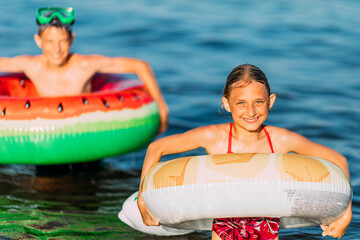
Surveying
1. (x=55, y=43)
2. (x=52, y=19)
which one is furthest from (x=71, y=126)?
(x=52, y=19)

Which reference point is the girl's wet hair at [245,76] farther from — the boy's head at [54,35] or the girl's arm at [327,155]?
the boy's head at [54,35]

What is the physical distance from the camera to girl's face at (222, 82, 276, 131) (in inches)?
148

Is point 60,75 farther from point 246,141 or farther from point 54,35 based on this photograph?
point 246,141

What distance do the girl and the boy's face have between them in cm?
212

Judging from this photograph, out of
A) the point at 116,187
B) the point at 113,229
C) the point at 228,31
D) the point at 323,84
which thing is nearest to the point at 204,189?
the point at 113,229

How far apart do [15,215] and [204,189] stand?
2.20 meters

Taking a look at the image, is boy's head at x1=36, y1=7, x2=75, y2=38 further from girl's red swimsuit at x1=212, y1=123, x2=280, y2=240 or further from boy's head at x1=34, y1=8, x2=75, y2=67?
girl's red swimsuit at x1=212, y1=123, x2=280, y2=240

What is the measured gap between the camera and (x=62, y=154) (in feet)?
17.9

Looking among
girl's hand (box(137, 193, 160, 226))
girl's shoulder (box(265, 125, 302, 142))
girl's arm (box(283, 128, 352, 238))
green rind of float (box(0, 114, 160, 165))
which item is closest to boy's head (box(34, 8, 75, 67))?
green rind of float (box(0, 114, 160, 165))

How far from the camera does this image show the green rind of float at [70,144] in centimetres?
533

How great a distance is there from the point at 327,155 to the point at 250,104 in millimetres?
542

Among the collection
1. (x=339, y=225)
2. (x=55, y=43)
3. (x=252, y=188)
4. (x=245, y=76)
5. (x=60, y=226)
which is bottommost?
(x=60, y=226)

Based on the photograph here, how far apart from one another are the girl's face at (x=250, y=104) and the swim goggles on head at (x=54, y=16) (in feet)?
7.98

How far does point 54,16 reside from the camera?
225 inches
